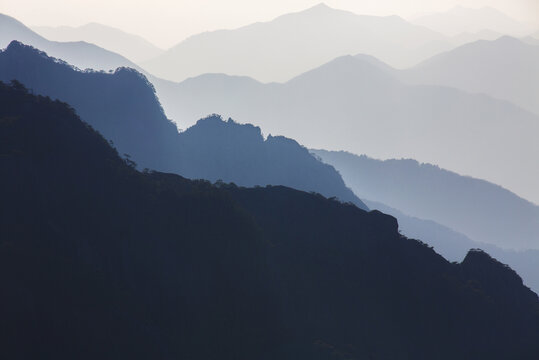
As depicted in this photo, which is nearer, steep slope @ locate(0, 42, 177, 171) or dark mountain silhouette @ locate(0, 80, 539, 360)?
dark mountain silhouette @ locate(0, 80, 539, 360)

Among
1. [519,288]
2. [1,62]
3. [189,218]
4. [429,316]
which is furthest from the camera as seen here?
[1,62]

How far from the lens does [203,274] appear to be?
6456cm

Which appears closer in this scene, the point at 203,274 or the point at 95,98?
the point at 203,274

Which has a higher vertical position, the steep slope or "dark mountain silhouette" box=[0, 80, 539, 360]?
the steep slope

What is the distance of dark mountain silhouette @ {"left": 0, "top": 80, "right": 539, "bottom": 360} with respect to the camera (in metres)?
52.2

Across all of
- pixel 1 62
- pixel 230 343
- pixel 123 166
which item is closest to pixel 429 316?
pixel 230 343

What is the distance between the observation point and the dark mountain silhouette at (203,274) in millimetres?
52219

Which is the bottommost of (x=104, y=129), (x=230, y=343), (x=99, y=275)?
(x=230, y=343)

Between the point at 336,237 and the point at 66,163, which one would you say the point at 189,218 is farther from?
the point at 336,237

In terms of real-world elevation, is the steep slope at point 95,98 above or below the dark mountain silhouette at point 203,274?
above

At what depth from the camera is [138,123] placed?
645 feet

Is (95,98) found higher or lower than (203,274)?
higher

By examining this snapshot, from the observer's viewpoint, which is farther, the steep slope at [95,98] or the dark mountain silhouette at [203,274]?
the steep slope at [95,98]

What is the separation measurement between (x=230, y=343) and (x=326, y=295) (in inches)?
747
